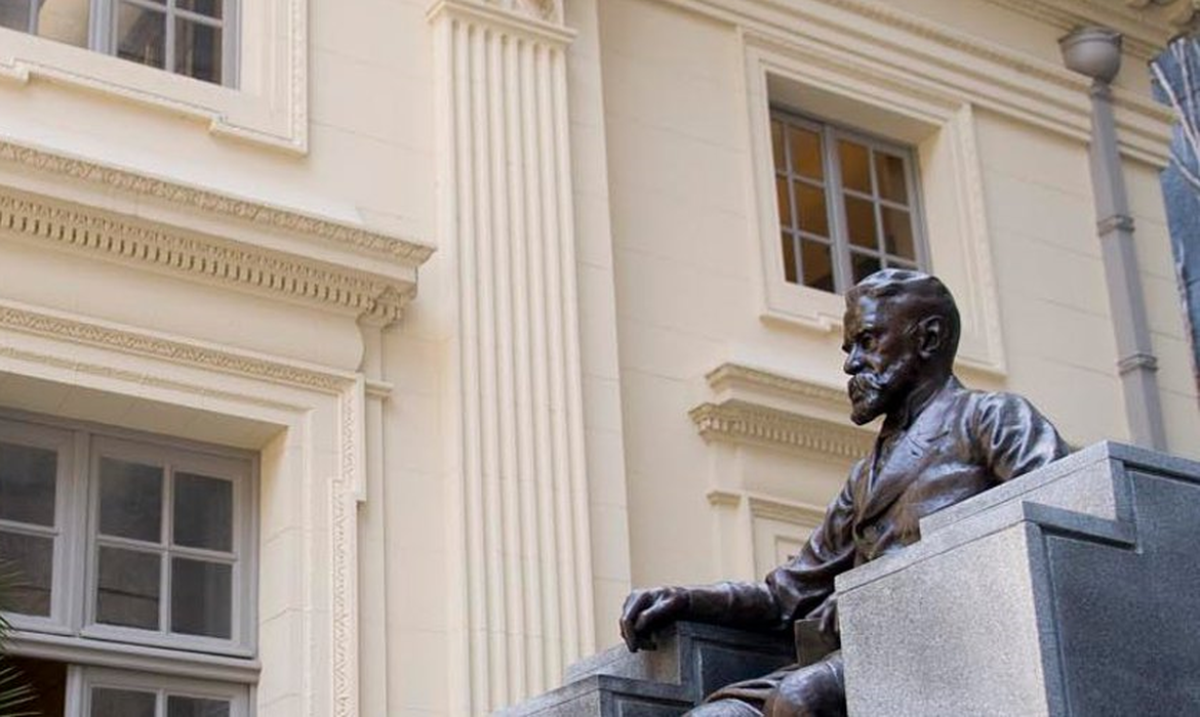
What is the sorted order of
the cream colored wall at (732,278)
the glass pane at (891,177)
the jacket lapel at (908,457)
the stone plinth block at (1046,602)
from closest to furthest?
1. the stone plinth block at (1046,602)
2. the jacket lapel at (908,457)
3. the cream colored wall at (732,278)
4. the glass pane at (891,177)

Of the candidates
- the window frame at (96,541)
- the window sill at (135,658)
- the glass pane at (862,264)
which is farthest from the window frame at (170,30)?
the glass pane at (862,264)

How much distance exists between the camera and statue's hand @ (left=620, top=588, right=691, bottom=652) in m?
6.87

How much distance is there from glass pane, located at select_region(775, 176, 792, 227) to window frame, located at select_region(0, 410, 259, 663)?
447cm

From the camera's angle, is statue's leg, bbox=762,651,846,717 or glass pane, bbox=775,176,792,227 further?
glass pane, bbox=775,176,792,227

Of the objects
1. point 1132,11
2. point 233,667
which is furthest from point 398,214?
point 1132,11

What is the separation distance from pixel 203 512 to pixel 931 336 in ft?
18.8

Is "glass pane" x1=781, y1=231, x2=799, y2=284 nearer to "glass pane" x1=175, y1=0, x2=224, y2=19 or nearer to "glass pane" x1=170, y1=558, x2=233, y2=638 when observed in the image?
"glass pane" x1=175, y1=0, x2=224, y2=19

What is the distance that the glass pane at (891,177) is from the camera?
15633 millimetres

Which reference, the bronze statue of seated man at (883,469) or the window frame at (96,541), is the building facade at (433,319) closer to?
the window frame at (96,541)

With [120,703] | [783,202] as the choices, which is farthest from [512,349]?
[783,202]

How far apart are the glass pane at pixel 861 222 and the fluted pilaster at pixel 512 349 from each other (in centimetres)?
264

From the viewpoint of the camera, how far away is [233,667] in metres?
11.1

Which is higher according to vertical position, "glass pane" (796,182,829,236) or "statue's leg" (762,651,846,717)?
"glass pane" (796,182,829,236)

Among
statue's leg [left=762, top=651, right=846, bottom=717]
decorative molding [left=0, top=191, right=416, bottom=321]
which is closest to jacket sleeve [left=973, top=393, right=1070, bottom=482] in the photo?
statue's leg [left=762, top=651, right=846, bottom=717]
